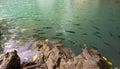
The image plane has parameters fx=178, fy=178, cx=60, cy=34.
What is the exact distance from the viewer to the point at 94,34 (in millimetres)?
17797

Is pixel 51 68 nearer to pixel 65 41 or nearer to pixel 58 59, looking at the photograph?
pixel 58 59

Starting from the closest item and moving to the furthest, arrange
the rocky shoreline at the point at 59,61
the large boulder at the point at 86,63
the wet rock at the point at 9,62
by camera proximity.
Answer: the large boulder at the point at 86,63, the rocky shoreline at the point at 59,61, the wet rock at the point at 9,62

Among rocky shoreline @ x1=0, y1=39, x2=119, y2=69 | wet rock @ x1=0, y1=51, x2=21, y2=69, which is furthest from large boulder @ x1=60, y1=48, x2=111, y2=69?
wet rock @ x1=0, y1=51, x2=21, y2=69

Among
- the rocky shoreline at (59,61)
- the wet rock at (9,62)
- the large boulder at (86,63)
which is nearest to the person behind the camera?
the large boulder at (86,63)

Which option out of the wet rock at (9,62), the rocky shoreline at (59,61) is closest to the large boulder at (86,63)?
the rocky shoreline at (59,61)

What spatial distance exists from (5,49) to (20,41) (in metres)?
2.11

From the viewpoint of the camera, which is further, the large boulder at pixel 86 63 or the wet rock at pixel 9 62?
the wet rock at pixel 9 62

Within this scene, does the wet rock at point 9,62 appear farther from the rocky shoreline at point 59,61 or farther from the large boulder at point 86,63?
the large boulder at point 86,63

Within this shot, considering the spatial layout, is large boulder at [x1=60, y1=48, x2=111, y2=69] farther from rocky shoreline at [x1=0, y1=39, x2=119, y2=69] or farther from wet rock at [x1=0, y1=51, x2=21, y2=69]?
wet rock at [x1=0, y1=51, x2=21, y2=69]

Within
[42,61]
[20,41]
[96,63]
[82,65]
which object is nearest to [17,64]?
[42,61]

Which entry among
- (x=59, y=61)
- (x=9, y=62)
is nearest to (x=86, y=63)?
(x=59, y=61)

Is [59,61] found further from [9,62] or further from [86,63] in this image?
[9,62]

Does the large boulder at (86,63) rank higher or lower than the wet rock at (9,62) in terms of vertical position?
higher

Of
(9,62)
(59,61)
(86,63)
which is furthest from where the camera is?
(59,61)
